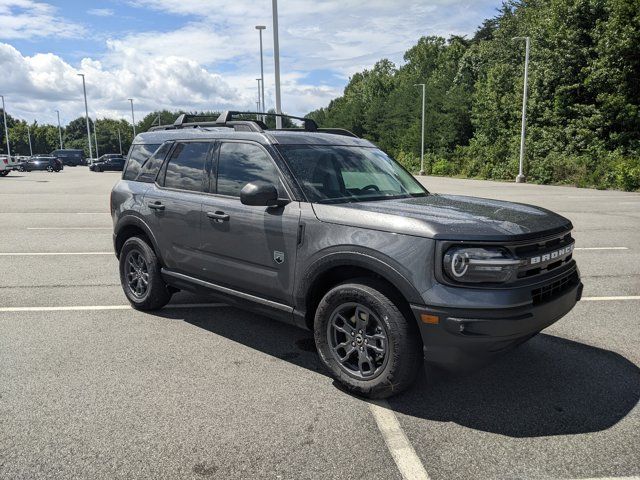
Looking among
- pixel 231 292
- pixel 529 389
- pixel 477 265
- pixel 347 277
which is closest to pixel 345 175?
pixel 347 277

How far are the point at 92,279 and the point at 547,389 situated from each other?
5.63m

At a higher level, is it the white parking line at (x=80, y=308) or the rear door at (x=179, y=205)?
the rear door at (x=179, y=205)

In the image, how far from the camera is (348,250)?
343cm

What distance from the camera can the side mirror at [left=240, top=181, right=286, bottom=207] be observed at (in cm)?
373

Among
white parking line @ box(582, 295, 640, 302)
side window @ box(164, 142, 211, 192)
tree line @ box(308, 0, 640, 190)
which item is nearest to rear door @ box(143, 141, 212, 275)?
side window @ box(164, 142, 211, 192)

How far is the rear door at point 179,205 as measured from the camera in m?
4.66

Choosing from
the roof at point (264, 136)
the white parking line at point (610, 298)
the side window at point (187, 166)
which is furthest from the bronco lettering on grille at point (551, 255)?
the side window at point (187, 166)

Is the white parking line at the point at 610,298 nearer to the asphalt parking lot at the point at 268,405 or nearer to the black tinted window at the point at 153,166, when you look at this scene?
the asphalt parking lot at the point at 268,405

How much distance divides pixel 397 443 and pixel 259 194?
1.87 metres

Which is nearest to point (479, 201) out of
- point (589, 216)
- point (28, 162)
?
point (589, 216)

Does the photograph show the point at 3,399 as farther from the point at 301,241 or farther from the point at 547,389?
the point at 547,389

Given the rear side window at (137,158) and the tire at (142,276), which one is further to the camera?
the rear side window at (137,158)

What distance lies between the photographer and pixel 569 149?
29188 millimetres

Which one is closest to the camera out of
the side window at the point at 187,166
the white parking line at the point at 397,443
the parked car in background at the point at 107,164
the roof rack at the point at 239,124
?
the white parking line at the point at 397,443
